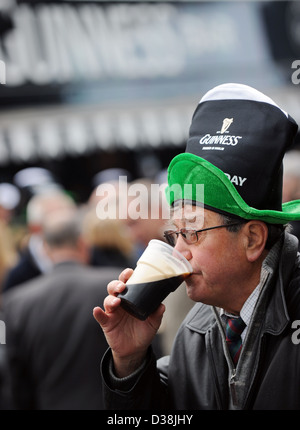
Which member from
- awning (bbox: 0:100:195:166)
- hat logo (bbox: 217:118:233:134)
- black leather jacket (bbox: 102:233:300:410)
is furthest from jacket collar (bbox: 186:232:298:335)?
awning (bbox: 0:100:195:166)

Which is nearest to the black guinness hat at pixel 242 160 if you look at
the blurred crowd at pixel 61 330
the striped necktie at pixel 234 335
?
the striped necktie at pixel 234 335

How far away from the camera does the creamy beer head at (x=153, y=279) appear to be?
203 centimetres

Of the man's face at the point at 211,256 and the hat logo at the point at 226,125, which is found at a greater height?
the hat logo at the point at 226,125

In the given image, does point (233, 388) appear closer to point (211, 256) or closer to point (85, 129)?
point (211, 256)

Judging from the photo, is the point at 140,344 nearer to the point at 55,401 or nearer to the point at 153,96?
the point at 55,401

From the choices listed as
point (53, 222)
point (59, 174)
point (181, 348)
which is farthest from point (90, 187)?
point (181, 348)

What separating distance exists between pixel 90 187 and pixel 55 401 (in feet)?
26.0

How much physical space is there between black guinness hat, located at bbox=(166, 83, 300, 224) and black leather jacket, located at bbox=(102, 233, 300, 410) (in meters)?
0.20

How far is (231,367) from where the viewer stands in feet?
6.91

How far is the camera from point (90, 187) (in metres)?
11.7

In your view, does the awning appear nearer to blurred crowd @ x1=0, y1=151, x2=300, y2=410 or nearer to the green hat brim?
blurred crowd @ x1=0, y1=151, x2=300, y2=410

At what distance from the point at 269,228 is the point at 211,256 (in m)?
0.21

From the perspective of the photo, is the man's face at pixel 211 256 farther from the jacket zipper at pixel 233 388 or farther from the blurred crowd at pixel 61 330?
the blurred crowd at pixel 61 330

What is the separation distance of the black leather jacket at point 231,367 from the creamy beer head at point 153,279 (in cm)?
25
